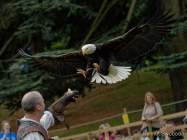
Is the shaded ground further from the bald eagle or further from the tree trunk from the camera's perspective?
the bald eagle

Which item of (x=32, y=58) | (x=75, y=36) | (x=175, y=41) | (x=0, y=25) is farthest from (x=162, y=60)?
(x=32, y=58)

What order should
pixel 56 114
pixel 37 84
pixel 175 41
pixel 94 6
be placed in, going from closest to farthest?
pixel 56 114
pixel 37 84
pixel 175 41
pixel 94 6

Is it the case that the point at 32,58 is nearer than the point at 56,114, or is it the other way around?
the point at 56,114

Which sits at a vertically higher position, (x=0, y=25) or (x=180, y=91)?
(x=0, y=25)

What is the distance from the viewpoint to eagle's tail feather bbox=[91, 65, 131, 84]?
8875mm

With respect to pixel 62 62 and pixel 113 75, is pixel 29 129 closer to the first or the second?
pixel 113 75

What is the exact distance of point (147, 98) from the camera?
12508mm

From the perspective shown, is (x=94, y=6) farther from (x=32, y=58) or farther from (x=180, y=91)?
(x=32, y=58)

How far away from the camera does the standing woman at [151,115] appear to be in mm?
12133

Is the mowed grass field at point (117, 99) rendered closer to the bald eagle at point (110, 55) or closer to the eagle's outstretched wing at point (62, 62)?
the bald eagle at point (110, 55)

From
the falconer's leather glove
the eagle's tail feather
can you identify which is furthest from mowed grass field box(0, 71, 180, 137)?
the falconer's leather glove

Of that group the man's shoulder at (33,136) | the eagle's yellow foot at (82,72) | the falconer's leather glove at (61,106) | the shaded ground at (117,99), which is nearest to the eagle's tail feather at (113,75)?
the eagle's yellow foot at (82,72)

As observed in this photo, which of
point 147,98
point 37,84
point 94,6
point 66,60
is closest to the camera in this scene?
point 66,60

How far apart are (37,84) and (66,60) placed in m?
5.08
